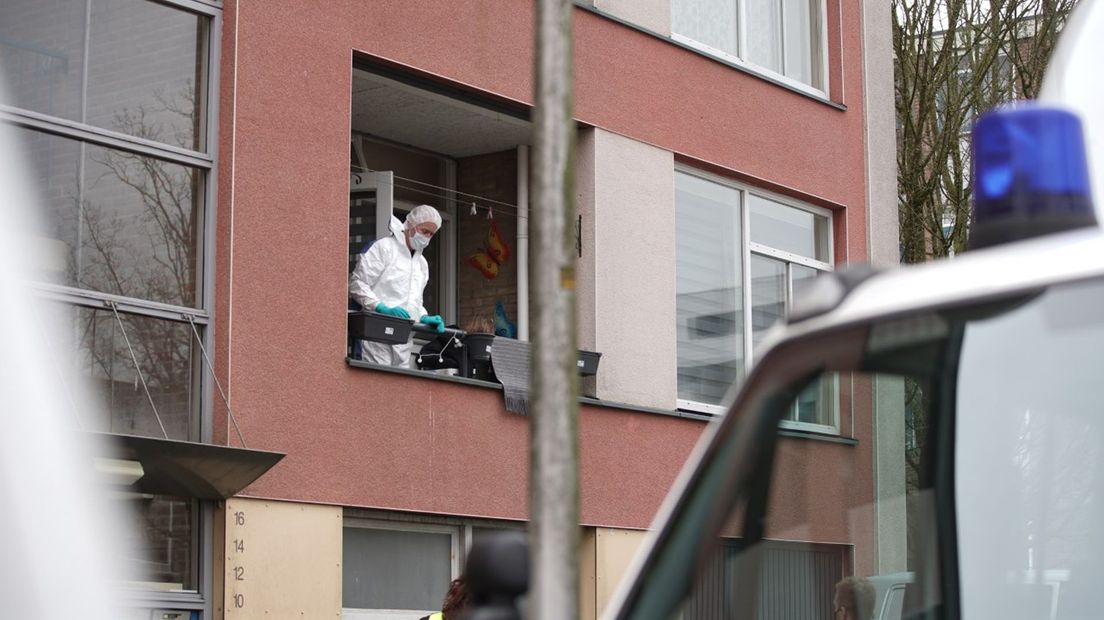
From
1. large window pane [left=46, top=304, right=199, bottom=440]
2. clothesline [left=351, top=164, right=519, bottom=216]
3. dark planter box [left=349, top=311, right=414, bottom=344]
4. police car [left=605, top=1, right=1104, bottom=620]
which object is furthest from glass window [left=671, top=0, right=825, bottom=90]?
police car [left=605, top=1, right=1104, bottom=620]

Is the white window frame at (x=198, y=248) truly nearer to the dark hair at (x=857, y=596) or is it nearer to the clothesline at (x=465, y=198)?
the clothesline at (x=465, y=198)

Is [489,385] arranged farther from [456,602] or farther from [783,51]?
[783,51]

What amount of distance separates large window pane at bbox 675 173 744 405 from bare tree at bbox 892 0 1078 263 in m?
6.37

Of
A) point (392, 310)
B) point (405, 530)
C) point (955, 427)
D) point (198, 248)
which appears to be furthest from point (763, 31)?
point (955, 427)

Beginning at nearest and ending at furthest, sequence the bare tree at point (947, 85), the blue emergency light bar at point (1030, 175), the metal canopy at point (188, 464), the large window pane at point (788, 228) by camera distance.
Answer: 1. the blue emergency light bar at point (1030, 175)
2. the metal canopy at point (188, 464)
3. the large window pane at point (788, 228)
4. the bare tree at point (947, 85)

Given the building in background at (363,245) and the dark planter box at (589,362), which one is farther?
the dark planter box at (589,362)

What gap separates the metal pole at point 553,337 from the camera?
199cm

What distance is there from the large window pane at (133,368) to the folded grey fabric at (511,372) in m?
2.88

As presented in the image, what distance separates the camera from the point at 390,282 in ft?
42.4

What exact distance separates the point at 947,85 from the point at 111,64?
13871 mm

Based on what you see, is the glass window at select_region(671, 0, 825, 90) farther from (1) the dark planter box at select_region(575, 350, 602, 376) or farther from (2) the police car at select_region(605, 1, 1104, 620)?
(2) the police car at select_region(605, 1, 1104, 620)

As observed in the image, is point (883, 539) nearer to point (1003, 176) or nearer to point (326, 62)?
point (1003, 176)

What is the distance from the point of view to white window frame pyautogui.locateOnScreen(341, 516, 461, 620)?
473 inches

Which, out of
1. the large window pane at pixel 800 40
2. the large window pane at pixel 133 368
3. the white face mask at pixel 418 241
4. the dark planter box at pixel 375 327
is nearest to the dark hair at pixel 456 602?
the large window pane at pixel 133 368
